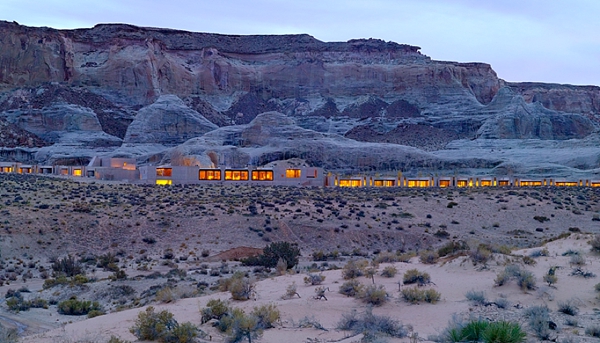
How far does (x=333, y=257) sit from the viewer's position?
2788 centimetres

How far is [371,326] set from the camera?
11.1 m

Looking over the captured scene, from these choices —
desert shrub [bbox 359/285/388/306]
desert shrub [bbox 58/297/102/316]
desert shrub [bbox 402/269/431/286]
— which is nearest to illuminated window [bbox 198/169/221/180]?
desert shrub [bbox 58/297/102/316]

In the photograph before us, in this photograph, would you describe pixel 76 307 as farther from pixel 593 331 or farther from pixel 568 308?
pixel 593 331

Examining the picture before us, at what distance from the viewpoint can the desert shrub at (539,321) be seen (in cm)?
1032

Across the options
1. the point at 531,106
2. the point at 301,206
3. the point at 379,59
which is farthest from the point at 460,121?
the point at 301,206

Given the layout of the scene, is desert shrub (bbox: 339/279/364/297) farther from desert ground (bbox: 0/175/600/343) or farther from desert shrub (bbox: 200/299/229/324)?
desert shrub (bbox: 200/299/229/324)

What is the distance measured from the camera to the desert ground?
12855 millimetres

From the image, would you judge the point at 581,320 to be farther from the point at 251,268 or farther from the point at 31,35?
the point at 31,35

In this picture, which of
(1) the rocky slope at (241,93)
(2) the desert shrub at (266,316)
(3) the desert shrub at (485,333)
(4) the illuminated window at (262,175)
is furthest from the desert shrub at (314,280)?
(1) the rocky slope at (241,93)

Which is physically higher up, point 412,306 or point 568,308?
point 568,308

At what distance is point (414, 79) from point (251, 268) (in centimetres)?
11818

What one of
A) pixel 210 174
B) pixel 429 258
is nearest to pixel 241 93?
pixel 210 174

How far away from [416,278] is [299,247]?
56.9ft

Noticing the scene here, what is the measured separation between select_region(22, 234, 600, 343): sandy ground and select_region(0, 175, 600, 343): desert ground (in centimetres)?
4
